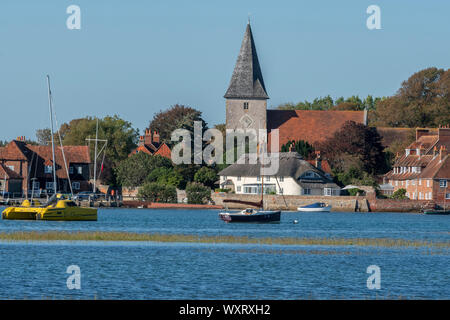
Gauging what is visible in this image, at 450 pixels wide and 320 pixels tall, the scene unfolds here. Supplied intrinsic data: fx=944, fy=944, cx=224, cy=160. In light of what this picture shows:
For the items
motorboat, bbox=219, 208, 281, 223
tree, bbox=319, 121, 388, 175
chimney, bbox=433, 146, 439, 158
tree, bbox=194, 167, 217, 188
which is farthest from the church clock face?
motorboat, bbox=219, 208, 281, 223

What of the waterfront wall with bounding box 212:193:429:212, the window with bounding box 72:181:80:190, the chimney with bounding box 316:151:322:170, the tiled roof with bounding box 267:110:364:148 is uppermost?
the tiled roof with bounding box 267:110:364:148

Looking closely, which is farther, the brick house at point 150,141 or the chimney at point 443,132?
the brick house at point 150,141

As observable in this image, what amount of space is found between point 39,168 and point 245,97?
33177 millimetres

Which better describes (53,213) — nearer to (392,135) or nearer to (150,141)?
(392,135)

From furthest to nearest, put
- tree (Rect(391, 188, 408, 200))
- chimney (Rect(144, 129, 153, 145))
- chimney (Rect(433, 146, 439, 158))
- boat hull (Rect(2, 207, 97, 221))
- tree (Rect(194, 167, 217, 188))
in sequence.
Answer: chimney (Rect(144, 129, 153, 145)) → chimney (Rect(433, 146, 439, 158)) → tree (Rect(194, 167, 217, 188)) → tree (Rect(391, 188, 408, 200)) → boat hull (Rect(2, 207, 97, 221))

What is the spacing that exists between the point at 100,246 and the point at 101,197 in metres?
67.9

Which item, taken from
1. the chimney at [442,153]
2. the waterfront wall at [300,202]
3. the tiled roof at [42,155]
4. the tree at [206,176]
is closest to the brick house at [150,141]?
the tiled roof at [42,155]

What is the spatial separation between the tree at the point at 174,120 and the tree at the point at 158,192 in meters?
19.8

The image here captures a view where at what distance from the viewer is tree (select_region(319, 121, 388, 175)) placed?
403 feet

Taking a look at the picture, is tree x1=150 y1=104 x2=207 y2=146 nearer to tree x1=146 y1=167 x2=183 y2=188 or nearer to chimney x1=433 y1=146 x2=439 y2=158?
tree x1=146 y1=167 x2=183 y2=188

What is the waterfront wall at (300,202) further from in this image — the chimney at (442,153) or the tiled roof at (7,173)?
the tiled roof at (7,173)

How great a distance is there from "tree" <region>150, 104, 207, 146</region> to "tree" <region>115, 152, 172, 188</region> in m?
11.8

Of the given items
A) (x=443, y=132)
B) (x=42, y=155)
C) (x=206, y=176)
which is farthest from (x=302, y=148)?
(x=42, y=155)

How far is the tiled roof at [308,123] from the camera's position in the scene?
141m
